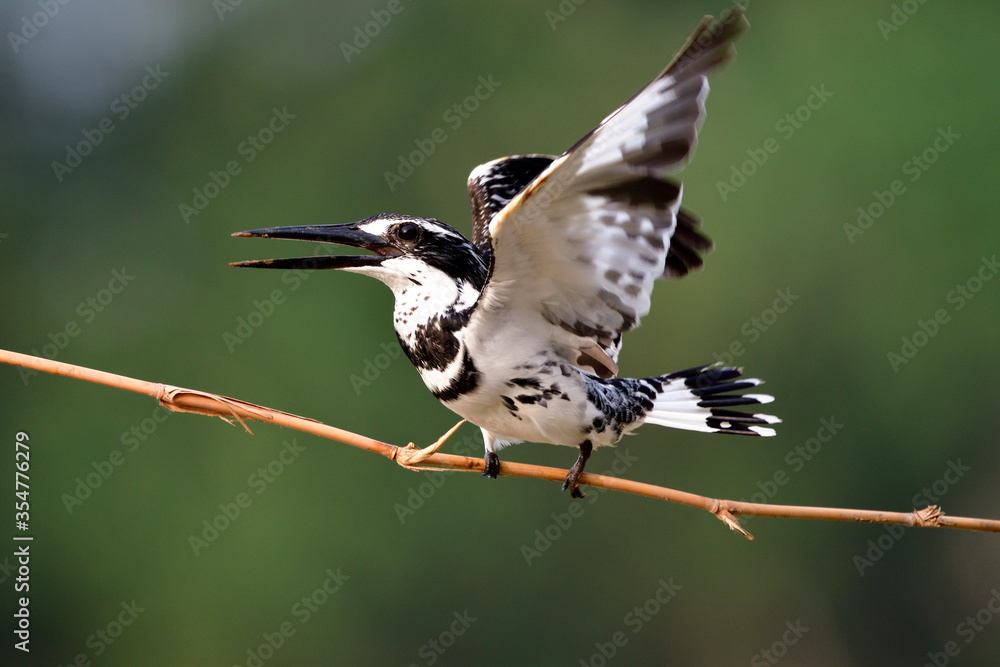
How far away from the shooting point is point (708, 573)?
7.29 meters

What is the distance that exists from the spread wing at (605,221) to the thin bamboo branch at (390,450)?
315mm

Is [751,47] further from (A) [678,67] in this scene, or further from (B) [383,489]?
(A) [678,67]

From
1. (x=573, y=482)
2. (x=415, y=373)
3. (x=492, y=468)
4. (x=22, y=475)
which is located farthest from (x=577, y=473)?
(x=415, y=373)

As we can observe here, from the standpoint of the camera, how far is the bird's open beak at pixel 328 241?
133cm

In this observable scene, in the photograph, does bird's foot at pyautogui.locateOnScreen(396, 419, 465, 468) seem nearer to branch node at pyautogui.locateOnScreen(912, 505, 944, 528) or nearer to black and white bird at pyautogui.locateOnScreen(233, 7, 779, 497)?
black and white bird at pyautogui.locateOnScreen(233, 7, 779, 497)

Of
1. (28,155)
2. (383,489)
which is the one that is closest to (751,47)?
(383,489)

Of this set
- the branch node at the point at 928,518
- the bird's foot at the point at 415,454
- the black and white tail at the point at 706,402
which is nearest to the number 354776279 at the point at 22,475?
the bird's foot at the point at 415,454

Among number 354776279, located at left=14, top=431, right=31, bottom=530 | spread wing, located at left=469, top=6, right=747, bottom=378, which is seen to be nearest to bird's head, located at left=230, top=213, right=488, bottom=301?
spread wing, located at left=469, top=6, right=747, bottom=378

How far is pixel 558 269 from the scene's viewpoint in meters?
1.51

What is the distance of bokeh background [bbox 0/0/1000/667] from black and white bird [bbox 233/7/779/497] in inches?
160

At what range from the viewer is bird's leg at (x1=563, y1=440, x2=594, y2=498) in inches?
62.4

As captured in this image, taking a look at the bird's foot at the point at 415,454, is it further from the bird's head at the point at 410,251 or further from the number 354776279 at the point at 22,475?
the number 354776279 at the point at 22,475

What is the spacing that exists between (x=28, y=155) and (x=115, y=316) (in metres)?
1.70

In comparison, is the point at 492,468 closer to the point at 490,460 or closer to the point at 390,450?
the point at 490,460
